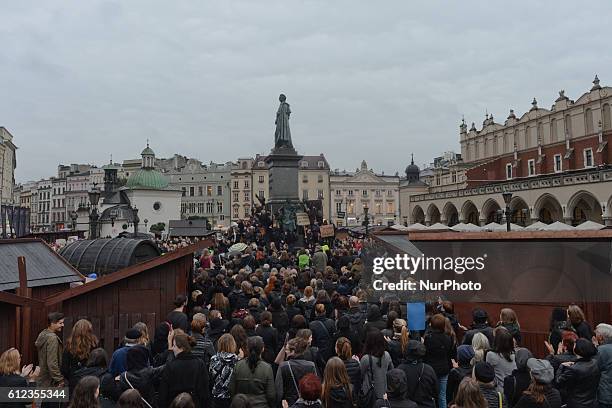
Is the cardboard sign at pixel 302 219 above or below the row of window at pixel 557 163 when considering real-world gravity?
below

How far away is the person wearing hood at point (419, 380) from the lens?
217 inches

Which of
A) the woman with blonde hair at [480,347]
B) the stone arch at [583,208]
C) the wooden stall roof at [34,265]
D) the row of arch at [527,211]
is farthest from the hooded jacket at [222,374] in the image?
the stone arch at [583,208]

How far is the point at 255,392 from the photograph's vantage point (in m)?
5.35

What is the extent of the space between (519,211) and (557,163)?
8486mm

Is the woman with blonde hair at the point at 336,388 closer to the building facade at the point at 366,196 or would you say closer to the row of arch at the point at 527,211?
the row of arch at the point at 527,211

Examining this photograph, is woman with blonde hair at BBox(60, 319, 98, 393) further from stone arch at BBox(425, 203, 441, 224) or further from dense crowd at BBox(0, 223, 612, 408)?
stone arch at BBox(425, 203, 441, 224)

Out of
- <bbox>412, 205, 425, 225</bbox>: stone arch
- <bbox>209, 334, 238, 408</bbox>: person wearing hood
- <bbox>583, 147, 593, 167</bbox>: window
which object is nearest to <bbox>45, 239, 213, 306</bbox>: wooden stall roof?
<bbox>209, 334, 238, 408</bbox>: person wearing hood

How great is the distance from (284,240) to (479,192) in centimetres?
2818

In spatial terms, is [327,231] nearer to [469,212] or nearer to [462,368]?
[462,368]

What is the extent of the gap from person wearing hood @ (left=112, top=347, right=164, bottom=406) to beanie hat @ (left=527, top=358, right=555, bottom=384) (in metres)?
4.02

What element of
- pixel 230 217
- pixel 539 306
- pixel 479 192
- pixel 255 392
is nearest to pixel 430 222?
pixel 479 192

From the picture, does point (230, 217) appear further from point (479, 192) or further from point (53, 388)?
point (53, 388)

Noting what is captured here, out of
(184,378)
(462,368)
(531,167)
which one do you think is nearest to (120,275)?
(184,378)

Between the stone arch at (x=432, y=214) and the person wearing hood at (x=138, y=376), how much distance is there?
182 feet
